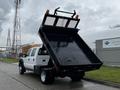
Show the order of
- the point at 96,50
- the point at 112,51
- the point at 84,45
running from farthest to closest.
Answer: the point at 96,50, the point at 112,51, the point at 84,45

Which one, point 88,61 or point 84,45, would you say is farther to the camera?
point 84,45

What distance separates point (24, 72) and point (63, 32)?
5.90 meters

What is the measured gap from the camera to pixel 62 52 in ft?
42.2

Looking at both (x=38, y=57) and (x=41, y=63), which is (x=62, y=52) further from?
(x=38, y=57)

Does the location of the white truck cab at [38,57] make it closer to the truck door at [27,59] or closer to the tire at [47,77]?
the truck door at [27,59]

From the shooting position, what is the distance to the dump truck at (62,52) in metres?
12.1

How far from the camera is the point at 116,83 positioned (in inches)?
480

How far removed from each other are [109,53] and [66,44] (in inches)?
630

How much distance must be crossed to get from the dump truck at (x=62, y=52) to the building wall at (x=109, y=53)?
14403 mm

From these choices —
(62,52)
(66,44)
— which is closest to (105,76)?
(66,44)

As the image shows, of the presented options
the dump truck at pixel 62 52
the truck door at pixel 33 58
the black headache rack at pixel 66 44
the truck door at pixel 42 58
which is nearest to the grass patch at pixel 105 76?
the dump truck at pixel 62 52

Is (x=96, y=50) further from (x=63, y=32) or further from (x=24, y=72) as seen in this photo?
(x=63, y=32)

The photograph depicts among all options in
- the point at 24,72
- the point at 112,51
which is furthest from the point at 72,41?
the point at 112,51

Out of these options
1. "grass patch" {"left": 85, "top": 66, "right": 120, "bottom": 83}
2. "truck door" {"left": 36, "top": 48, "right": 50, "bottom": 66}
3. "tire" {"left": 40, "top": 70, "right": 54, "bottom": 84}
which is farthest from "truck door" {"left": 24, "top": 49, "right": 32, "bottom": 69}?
"grass patch" {"left": 85, "top": 66, "right": 120, "bottom": 83}
